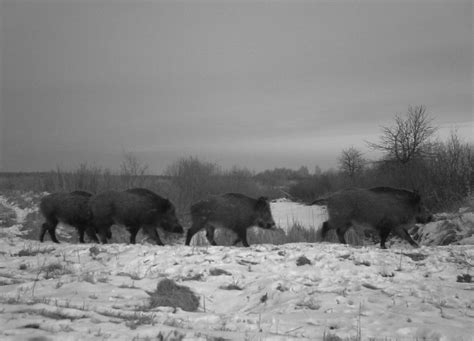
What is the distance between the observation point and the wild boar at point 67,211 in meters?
11.4

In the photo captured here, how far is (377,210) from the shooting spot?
1077 centimetres

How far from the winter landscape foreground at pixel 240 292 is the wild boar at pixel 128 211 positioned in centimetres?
175

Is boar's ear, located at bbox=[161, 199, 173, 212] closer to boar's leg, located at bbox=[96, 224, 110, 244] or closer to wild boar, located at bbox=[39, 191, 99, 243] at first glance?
boar's leg, located at bbox=[96, 224, 110, 244]

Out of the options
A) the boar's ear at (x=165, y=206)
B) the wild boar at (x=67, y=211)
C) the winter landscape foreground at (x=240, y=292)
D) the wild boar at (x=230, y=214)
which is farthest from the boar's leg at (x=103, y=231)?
the wild boar at (x=230, y=214)

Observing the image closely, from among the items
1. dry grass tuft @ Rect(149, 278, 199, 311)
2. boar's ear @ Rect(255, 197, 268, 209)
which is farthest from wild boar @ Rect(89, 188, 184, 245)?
dry grass tuft @ Rect(149, 278, 199, 311)

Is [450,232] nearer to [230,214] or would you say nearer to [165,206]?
[230,214]

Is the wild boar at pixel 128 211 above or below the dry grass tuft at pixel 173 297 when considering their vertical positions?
above

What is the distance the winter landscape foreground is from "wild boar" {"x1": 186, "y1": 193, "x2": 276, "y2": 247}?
2174mm

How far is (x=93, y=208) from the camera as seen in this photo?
1102 cm

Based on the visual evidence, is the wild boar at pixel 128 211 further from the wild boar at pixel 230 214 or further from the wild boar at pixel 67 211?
the wild boar at pixel 230 214

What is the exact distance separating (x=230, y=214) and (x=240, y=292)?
470 cm

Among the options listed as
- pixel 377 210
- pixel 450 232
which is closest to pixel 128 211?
pixel 377 210

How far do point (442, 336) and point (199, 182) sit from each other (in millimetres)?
24481

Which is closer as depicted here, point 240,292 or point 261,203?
point 240,292
